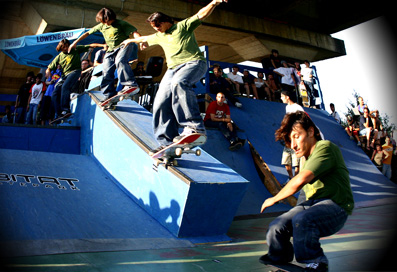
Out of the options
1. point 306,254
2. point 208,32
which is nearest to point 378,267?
point 306,254

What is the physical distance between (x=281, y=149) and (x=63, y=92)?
5115mm

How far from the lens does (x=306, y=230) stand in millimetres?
2111

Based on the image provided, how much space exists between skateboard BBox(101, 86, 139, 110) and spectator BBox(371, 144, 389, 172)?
8.95 m

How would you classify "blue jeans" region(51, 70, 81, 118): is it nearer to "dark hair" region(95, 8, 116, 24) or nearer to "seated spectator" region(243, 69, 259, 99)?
"dark hair" region(95, 8, 116, 24)

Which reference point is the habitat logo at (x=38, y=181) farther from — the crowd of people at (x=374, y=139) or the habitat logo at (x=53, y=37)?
the crowd of people at (x=374, y=139)

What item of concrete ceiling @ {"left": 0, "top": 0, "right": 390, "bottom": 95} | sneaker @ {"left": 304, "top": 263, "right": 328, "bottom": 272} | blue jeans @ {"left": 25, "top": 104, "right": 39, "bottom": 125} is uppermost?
concrete ceiling @ {"left": 0, "top": 0, "right": 390, "bottom": 95}

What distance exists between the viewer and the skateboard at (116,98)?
18.4 ft

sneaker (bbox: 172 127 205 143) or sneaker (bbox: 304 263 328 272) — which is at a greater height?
sneaker (bbox: 172 127 205 143)

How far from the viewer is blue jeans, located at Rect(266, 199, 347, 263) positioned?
2.12m

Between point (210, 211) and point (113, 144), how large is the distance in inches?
84.0

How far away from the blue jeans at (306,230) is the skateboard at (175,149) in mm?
1948

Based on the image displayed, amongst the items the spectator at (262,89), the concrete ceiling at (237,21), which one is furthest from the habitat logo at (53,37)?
the spectator at (262,89)

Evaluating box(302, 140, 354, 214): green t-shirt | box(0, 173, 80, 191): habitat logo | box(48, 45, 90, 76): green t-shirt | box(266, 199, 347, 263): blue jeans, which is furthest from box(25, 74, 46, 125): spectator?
box(302, 140, 354, 214): green t-shirt

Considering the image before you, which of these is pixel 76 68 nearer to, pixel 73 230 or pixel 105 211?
pixel 105 211
